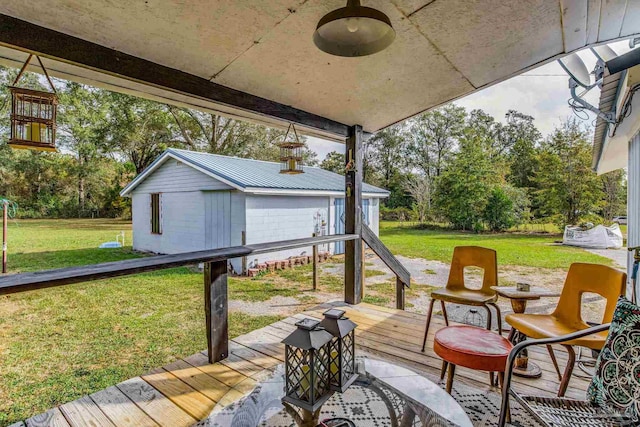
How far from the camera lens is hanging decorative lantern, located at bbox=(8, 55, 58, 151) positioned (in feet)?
5.09

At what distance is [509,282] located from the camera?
6059 millimetres

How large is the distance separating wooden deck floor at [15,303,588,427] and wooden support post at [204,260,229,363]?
11cm

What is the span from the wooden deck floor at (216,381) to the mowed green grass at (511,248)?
6035 mm

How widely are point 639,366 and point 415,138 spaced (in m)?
19.5

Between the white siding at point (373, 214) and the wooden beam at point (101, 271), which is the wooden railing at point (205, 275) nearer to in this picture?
the wooden beam at point (101, 271)

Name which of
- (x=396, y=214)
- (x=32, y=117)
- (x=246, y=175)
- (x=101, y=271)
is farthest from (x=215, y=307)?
(x=396, y=214)

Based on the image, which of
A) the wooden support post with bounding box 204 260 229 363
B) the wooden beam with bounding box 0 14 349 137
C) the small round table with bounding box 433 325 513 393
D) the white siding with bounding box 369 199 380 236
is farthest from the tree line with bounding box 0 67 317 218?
the small round table with bounding box 433 325 513 393

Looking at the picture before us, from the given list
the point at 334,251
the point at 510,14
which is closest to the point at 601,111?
the point at 510,14

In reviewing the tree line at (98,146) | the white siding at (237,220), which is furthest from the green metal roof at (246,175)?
the tree line at (98,146)

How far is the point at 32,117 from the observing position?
159 cm

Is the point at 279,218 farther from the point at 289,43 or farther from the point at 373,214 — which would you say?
the point at 289,43

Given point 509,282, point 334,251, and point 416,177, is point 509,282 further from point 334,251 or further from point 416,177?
point 416,177

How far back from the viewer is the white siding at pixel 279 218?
7.23 metres

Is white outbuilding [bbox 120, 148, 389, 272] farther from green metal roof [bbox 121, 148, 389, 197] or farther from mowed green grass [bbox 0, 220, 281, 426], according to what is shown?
mowed green grass [bbox 0, 220, 281, 426]
